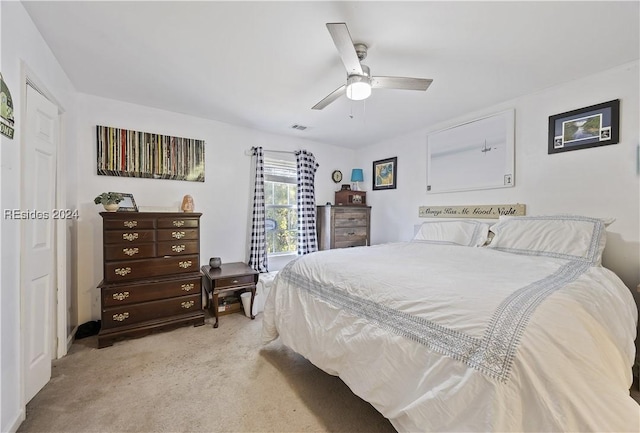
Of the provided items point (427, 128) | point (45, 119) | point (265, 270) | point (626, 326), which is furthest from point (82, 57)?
point (626, 326)

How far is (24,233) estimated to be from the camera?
5.03 ft

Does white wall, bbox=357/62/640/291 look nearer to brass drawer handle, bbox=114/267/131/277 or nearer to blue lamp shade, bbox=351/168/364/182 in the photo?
blue lamp shade, bbox=351/168/364/182

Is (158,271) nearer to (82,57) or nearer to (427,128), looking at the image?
(82,57)

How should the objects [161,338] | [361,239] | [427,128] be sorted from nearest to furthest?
[161,338], [427,128], [361,239]

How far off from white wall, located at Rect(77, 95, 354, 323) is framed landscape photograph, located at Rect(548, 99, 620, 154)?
9.77ft

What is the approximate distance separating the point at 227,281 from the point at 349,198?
7.61 feet

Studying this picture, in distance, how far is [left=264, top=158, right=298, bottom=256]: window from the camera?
12.9 ft

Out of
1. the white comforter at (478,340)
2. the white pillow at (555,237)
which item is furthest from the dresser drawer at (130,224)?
the white pillow at (555,237)

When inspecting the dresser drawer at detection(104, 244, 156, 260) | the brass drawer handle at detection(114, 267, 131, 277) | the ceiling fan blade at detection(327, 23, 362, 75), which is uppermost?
the ceiling fan blade at detection(327, 23, 362, 75)

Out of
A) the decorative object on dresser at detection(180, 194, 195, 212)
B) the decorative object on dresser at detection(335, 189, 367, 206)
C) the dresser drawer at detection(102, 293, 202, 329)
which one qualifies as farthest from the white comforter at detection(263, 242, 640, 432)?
the decorative object on dresser at detection(335, 189, 367, 206)

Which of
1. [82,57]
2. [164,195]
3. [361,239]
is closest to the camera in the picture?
[82,57]

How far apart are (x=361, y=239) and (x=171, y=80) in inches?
125

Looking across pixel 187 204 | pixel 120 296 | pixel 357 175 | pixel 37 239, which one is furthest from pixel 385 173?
pixel 37 239

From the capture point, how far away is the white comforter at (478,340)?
858 millimetres
